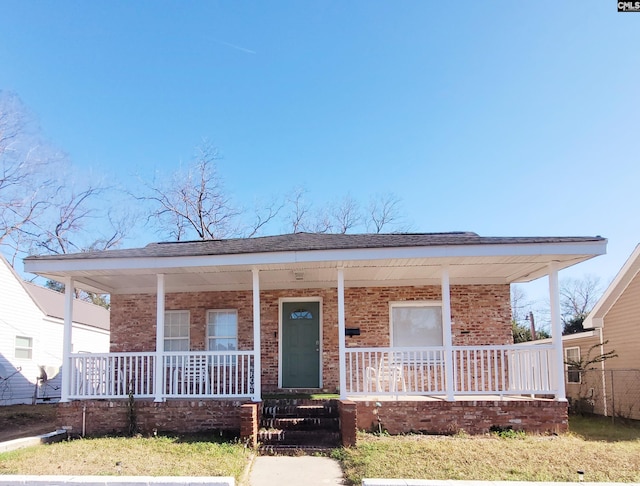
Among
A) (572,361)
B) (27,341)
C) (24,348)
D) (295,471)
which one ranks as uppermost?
(27,341)

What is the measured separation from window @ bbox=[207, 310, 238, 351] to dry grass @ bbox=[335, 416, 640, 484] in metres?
4.70

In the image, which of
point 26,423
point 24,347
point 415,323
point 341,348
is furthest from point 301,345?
point 24,347

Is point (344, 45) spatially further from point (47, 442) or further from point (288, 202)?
point (288, 202)

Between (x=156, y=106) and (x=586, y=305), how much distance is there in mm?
42997

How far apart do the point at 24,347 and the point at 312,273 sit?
41.2 ft

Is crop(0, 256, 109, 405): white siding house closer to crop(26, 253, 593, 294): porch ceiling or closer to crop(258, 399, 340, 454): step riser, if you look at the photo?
crop(26, 253, 593, 294): porch ceiling

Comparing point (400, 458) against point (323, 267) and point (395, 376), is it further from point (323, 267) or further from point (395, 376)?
point (323, 267)

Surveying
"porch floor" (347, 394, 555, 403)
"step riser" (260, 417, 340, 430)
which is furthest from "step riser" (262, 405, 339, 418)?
"porch floor" (347, 394, 555, 403)

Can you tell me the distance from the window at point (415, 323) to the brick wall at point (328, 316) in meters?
0.17

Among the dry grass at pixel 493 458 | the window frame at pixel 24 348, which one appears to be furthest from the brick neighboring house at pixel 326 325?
the window frame at pixel 24 348

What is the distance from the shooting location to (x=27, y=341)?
58.1 ft

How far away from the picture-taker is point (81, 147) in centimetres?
2811

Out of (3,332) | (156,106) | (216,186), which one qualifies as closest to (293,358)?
(3,332)

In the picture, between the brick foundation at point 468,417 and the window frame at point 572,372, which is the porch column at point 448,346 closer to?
the brick foundation at point 468,417
